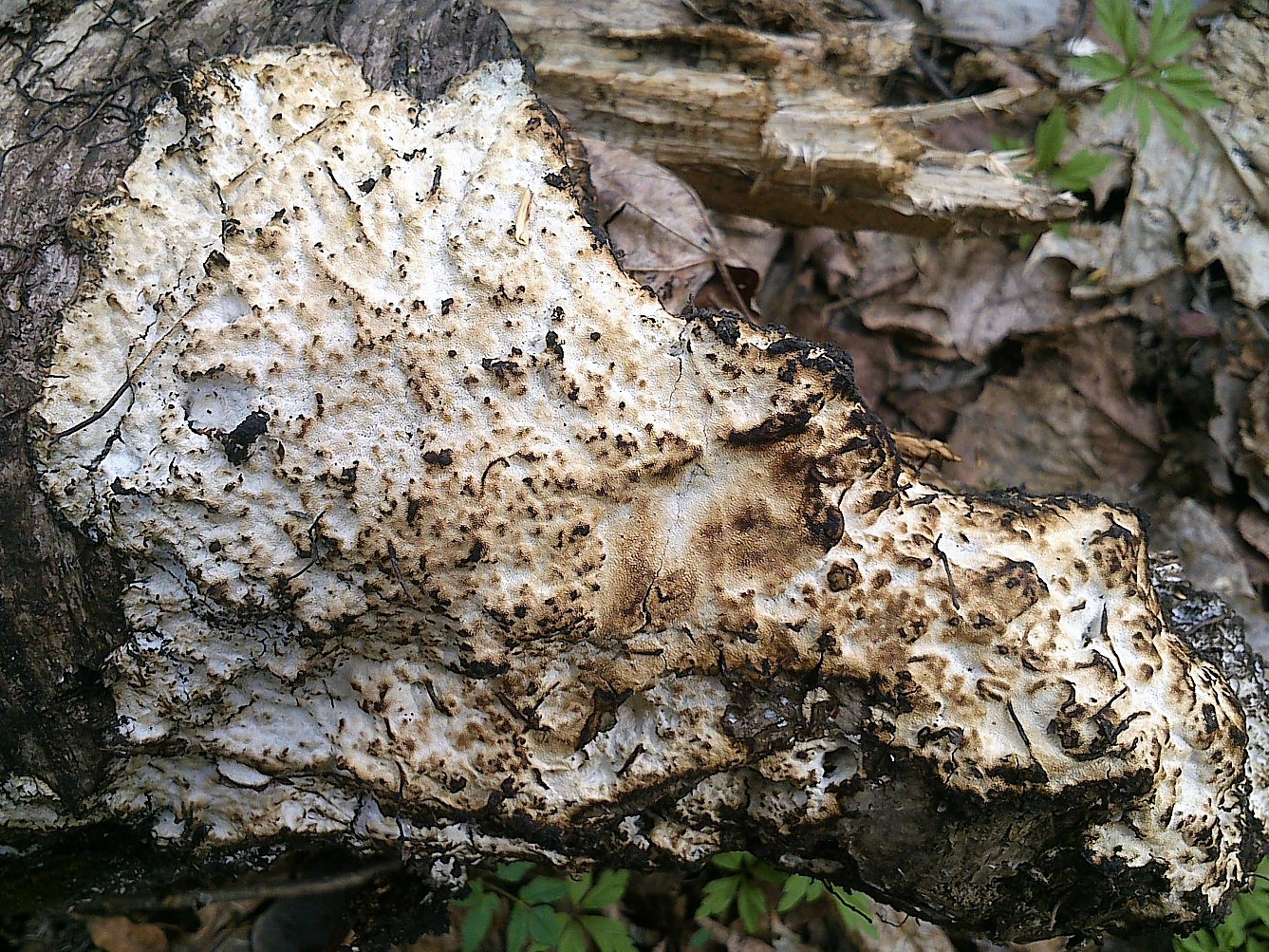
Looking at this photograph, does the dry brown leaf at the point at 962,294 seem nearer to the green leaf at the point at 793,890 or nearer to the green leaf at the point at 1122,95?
the green leaf at the point at 1122,95

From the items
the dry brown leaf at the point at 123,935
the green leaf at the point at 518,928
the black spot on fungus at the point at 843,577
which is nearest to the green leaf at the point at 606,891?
the green leaf at the point at 518,928

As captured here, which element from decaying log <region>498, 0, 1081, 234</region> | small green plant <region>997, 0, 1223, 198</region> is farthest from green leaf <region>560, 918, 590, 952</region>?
small green plant <region>997, 0, 1223, 198</region>

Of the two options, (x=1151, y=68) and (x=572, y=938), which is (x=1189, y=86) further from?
(x=572, y=938)

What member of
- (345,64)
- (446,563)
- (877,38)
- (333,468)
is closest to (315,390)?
(333,468)

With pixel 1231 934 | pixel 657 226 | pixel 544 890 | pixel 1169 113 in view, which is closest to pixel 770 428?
pixel 657 226

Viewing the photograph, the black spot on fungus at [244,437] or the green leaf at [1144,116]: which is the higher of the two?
the black spot on fungus at [244,437]

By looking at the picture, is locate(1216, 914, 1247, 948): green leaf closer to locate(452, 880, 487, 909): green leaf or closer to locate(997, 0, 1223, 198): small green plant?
locate(452, 880, 487, 909): green leaf

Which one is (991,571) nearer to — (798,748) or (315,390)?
(798,748)

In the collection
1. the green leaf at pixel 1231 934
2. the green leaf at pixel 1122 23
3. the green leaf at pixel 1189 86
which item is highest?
the green leaf at pixel 1122 23
